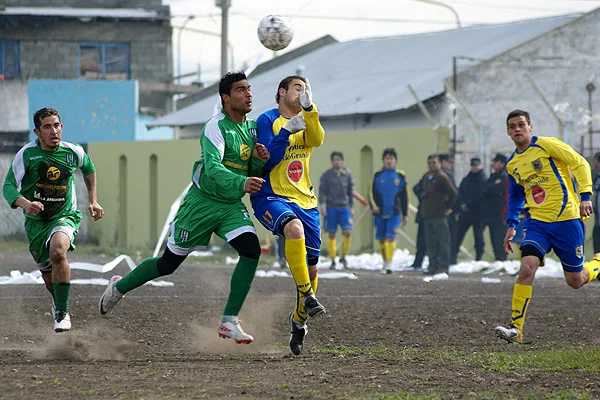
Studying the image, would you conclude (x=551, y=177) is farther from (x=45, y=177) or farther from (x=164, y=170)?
(x=164, y=170)

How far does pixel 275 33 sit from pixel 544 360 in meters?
4.29

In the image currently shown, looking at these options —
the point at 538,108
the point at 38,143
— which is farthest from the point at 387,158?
the point at 38,143

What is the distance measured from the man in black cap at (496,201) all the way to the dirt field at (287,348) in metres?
3.92

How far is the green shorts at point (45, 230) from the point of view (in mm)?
8695

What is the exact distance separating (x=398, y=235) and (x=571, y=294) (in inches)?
343

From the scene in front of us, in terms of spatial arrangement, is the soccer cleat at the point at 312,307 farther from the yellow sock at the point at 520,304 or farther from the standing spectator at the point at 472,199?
the standing spectator at the point at 472,199

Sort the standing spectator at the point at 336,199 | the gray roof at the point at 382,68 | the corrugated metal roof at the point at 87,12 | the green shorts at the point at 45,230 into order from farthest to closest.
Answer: the corrugated metal roof at the point at 87,12, the gray roof at the point at 382,68, the standing spectator at the point at 336,199, the green shorts at the point at 45,230

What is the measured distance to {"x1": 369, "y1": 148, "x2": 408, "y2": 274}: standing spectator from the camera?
1794 centimetres

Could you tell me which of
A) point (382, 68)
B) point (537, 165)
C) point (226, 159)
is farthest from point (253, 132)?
point (382, 68)

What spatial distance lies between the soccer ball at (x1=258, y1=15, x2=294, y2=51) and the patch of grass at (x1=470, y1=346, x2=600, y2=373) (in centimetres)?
377

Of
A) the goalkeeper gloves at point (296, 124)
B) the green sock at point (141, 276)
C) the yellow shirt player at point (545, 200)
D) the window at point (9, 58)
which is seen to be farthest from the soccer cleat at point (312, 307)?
the window at point (9, 58)

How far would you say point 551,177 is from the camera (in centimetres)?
898

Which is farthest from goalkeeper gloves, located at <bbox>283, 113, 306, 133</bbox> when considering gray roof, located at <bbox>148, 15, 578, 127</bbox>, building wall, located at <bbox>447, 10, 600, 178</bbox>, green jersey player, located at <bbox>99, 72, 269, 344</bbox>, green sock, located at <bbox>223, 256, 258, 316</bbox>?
building wall, located at <bbox>447, 10, 600, 178</bbox>

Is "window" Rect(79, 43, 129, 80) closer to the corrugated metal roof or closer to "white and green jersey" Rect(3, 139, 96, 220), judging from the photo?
the corrugated metal roof
